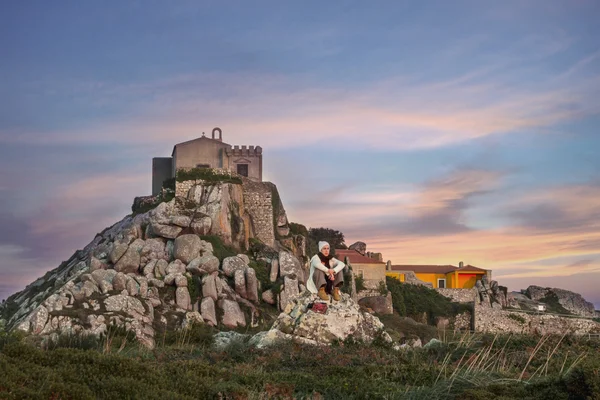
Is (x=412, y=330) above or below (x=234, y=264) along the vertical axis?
below

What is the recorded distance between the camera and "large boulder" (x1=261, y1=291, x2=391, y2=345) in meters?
19.5

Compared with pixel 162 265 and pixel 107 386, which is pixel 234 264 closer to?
pixel 162 265

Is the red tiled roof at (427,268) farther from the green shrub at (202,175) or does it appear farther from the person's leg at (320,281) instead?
the person's leg at (320,281)

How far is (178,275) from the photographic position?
37062mm

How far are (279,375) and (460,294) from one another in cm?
5251

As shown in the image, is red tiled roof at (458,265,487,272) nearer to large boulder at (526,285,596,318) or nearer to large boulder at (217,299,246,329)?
large boulder at (526,285,596,318)

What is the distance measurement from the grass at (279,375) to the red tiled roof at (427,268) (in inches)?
2279

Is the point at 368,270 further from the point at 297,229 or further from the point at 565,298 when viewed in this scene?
the point at 565,298

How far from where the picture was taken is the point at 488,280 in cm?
6888

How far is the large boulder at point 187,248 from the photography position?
128 ft

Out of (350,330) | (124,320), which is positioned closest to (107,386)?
(350,330)

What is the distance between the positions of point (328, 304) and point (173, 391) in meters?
9.24

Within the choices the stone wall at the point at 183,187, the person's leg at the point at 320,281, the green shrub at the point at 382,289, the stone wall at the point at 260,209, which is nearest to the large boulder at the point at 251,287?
the stone wall at the point at 260,209

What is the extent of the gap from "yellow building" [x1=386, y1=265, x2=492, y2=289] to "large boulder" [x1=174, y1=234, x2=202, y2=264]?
108 ft
